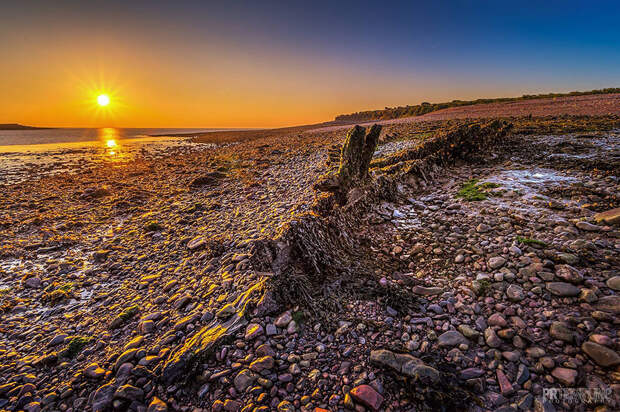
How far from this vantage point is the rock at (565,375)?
8.91ft

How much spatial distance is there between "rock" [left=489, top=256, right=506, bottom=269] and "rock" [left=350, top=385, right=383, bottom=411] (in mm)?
3579

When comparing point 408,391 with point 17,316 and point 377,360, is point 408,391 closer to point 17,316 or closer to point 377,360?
point 377,360

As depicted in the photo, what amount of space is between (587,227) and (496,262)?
249cm

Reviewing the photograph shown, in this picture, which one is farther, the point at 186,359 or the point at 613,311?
the point at 186,359

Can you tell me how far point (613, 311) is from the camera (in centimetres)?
335

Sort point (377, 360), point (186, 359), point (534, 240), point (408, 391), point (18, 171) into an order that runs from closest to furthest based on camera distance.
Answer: point (408, 391) < point (377, 360) < point (186, 359) < point (534, 240) < point (18, 171)

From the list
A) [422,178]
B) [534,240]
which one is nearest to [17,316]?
[534,240]

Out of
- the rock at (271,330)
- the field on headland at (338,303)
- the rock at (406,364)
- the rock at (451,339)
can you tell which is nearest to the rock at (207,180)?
the field on headland at (338,303)

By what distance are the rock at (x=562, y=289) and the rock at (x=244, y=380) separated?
481cm

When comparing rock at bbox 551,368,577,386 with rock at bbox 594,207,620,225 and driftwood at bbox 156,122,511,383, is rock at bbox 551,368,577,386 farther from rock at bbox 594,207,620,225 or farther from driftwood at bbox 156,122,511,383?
rock at bbox 594,207,620,225

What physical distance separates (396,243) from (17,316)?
9016 millimetres

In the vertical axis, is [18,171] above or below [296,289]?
above

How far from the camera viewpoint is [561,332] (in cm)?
323

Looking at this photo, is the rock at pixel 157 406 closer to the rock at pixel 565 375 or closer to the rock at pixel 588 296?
the rock at pixel 565 375
